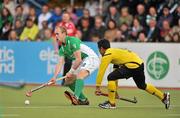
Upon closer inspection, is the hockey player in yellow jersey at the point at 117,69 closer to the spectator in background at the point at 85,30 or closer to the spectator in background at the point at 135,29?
the spectator in background at the point at 135,29

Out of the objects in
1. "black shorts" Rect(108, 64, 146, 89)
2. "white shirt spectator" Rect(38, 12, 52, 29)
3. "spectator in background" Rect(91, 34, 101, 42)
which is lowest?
"black shorts" Rect(108, 64, 146, 89)

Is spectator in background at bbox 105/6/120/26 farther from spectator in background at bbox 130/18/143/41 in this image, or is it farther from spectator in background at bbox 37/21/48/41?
spectator in background at bbox 37/21/48/41

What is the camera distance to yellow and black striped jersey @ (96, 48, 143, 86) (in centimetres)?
1455

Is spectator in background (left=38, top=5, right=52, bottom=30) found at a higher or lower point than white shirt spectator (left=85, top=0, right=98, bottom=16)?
lower

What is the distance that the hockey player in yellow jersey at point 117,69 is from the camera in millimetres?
14594

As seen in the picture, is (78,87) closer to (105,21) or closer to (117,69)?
(117,69)

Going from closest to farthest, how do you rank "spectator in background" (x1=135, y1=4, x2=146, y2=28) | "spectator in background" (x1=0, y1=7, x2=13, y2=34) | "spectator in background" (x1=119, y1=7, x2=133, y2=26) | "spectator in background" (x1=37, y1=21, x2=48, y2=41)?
"spectator in background" (x1=135, y1=4, x2=146, y2=28) → "spectator in background" (x1=119, y1=7, x2=133, y2=26) → "spectator in background" (x1=37, y1=21, x2=48, y2=41) → "spectator in background" (x1=0, y1=7, x2=13, y2=34)

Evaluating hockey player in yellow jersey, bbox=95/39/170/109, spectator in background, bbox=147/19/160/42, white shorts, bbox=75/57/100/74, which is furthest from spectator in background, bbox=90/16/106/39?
hockey player in yellow jersey, bbox=95/39/170/109

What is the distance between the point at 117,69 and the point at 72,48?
119 cm

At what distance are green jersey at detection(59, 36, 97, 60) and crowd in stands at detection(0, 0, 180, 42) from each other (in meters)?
5.88

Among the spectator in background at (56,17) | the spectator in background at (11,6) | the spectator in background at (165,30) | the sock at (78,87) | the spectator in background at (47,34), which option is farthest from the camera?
the spectator in background at (11,6)

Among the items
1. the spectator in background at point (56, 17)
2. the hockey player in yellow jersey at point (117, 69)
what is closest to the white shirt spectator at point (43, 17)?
the spectator in background at point (56, 17)

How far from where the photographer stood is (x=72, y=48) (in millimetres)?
15562

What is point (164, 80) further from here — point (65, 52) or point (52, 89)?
point (65, 52)
